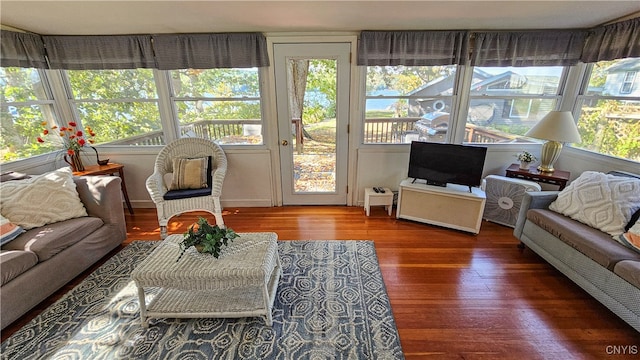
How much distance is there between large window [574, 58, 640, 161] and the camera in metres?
2.48

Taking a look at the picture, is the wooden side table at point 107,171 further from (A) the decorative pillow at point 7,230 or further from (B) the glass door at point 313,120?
(B) the glass door at point 313,120

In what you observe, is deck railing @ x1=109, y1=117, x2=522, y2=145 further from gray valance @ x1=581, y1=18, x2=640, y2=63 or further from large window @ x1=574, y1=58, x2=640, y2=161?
gray valance @ x1=581, y1=18, x2=640, y2=63

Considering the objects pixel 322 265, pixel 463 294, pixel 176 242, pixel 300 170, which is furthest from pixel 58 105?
pixel 463 294

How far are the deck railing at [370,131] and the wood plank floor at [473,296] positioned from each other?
1045 millimetres

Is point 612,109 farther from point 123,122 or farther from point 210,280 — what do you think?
point 123,122

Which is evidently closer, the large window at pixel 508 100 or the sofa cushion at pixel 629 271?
the sofa cushion at pixel 629 271

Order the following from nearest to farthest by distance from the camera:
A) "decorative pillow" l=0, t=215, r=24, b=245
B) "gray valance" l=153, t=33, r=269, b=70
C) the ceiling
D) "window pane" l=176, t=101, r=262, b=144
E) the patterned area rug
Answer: the patterned area rug < "decorative pillow" l=0, t=215, r=24, b=245 < the ceiling < "gray valance" l=153, t=33, r=269, b=70 < "window pane" l=176, t=101, r=262, b=144

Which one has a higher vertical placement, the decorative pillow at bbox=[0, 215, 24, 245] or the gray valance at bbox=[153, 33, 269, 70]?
the gray valance at bbox=[153, 33, 269, 70]

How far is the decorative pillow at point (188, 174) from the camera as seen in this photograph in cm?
271

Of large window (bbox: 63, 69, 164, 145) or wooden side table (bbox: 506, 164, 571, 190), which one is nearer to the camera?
wooden side table (bbox: 506, 164, 571, 190)

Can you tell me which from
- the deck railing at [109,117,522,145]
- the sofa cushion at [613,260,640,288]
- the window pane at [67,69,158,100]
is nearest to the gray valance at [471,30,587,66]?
the deck railing at [109,117,522,145]

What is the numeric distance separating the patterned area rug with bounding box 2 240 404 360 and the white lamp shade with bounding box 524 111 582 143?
227 cm

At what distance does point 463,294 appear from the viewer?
1.91m

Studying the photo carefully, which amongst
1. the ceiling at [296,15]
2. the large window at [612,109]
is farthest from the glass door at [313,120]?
the large window at [612,109]
